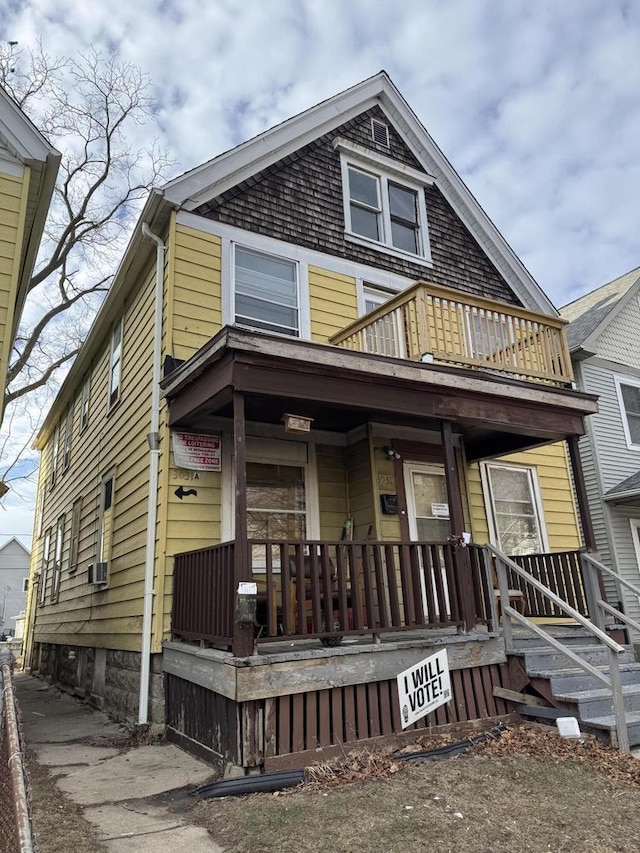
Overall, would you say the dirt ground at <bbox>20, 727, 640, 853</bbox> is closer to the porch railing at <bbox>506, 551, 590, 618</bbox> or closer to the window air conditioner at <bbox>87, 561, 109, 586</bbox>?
the porch railing at <bbox>506, 551, 590, 618</bbox>

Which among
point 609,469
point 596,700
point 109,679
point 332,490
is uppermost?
point 609,469

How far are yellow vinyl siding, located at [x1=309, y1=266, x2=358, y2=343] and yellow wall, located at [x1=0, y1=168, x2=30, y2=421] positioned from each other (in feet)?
12.6

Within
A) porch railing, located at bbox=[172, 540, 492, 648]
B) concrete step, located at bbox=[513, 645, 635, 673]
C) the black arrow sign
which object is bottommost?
concrete step, located at bbox=[513, 645, 635, 673]

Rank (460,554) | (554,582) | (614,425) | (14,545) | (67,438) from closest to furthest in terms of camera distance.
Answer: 1. (460,554)
2. (554,582)
3. (67,438)
4. (614,425)
5. (14,545)

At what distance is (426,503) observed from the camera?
8477mm

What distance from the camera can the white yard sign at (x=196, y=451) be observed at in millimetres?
6969

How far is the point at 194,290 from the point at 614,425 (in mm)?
10959

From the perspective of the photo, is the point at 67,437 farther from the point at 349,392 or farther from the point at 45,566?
the point at 349,392

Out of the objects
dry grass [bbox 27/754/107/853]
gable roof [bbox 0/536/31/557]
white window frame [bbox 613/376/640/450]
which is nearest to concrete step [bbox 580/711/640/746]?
dry grass [bbox 27/754/107/853]

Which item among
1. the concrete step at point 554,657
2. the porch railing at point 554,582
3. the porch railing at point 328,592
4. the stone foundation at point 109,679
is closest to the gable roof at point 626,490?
the porch railing at point 554,582

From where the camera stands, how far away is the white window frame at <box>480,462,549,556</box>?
9.30m

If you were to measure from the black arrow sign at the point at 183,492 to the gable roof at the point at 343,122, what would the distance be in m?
3.76

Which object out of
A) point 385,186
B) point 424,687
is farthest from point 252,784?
point 385,186

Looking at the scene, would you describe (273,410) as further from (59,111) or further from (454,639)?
(59,111)
